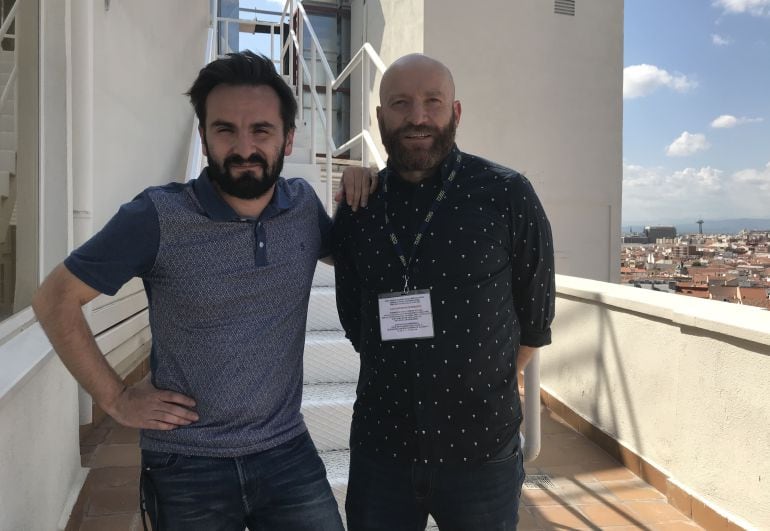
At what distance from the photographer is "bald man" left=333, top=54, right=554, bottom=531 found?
1.32 meters

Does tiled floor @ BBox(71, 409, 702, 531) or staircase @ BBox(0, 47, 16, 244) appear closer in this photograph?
staircase @ BBox(0, 47, 16, 244)

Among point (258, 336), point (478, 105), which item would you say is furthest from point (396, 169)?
point (478, 105)

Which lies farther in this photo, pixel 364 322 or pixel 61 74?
pixel 61 74

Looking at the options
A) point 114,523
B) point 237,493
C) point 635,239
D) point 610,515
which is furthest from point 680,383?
point 635,239

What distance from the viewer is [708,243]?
26.6 ft

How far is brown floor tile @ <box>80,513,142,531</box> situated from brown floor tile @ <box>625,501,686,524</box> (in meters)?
2.14

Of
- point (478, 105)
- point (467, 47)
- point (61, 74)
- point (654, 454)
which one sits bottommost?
point (654, 454)

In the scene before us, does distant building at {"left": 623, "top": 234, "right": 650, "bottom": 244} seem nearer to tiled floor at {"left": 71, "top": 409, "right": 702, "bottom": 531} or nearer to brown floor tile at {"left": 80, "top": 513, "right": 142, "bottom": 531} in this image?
tiled floor at {"left": 71, "top": 409, "right": 702, "bottom": 531}

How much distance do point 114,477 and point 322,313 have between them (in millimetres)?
1281

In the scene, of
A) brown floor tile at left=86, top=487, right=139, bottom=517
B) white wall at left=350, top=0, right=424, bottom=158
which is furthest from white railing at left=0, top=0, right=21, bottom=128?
white wall at left=350, top=0, right=424, bottom=158

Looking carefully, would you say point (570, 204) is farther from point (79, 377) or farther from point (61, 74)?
point (79, 377)

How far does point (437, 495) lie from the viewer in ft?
4.33

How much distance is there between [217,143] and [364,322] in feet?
1.77

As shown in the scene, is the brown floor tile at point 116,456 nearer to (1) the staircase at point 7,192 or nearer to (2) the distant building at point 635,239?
(1) the staircase at point 7,192
